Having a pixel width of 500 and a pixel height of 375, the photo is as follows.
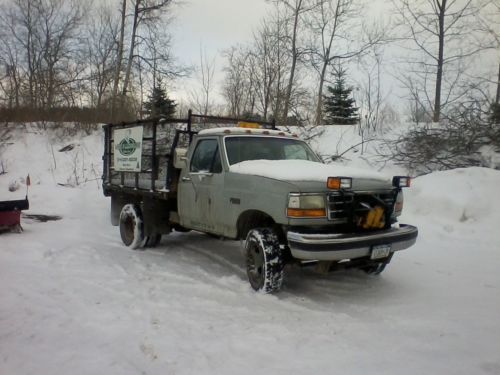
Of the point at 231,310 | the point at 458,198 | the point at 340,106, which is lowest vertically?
the point at 231,310

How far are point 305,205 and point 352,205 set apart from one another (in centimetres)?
57

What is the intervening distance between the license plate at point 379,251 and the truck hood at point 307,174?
26.7 inches

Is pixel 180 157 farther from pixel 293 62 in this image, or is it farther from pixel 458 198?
pixel 293 62

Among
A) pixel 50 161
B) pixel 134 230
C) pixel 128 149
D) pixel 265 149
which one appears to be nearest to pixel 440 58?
→ pixel 265 149

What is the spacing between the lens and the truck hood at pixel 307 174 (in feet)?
14.6

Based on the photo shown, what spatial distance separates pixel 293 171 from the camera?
4641 millimetres

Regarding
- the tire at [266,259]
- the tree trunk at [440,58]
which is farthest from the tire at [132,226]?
the tree trunk at [440,58]

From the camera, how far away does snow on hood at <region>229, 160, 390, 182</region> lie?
4.51 meters

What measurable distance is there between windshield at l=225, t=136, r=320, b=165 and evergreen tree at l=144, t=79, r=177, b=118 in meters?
19.3

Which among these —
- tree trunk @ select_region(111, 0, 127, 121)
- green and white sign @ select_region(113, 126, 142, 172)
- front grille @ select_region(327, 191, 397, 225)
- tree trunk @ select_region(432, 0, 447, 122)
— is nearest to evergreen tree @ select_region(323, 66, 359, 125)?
tree trunk @ select_region(432, 0, 447, 122)

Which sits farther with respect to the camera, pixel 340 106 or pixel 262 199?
pixel 340 106

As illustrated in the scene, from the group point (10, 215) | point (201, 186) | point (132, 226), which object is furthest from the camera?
point (10, 215)

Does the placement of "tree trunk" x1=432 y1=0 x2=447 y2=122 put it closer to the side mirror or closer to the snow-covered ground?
the snow-covered ground

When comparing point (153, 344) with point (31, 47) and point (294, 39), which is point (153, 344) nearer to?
point (294, 39)
